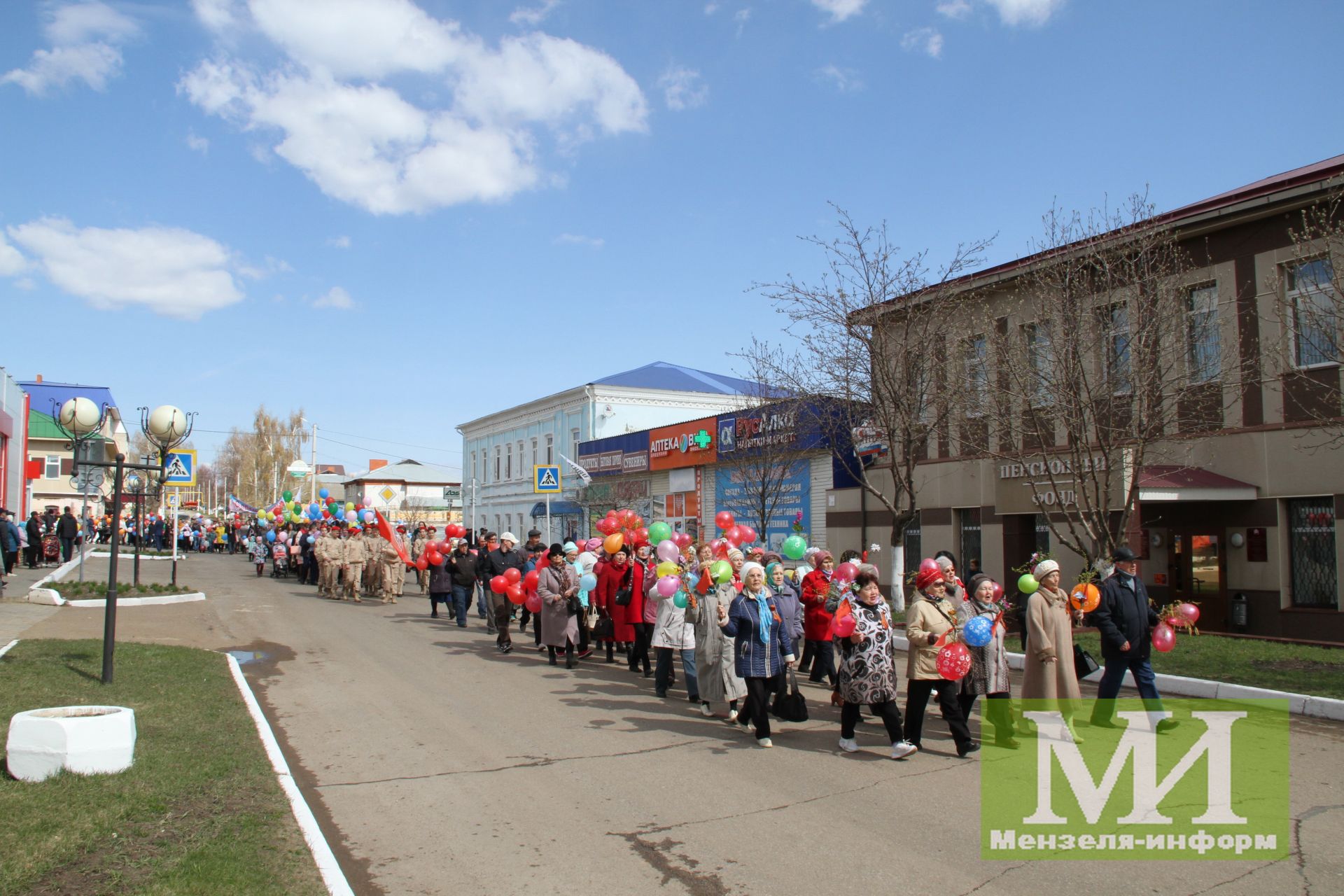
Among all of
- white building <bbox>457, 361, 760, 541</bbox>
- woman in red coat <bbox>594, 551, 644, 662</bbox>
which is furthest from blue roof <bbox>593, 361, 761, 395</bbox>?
woman in red coat <bbox>594, 551, 644, 662</bbox>

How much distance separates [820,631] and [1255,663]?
5.92 metres

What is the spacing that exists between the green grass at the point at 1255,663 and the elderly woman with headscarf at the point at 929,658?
493 cm

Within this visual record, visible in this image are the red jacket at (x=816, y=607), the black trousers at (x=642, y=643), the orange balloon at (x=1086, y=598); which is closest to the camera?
the orange balloon at (x=1086, y=598)

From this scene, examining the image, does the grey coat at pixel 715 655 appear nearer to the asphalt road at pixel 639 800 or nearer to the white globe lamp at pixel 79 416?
the asphalt road at pixel 639 800

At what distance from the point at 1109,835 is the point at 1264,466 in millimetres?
12744

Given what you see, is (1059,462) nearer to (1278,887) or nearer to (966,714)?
(966,714)

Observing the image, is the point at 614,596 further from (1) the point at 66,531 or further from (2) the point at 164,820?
(1) the point at 66,531

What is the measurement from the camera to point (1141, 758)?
24.9 feet

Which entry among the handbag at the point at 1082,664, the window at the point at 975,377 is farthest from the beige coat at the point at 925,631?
the window at the point at 975,377

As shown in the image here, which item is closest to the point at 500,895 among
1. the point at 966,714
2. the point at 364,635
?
the point at 966,714

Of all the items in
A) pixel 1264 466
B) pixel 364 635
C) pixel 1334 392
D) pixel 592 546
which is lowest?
pixel 364 635

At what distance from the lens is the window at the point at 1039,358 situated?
49.2 feet

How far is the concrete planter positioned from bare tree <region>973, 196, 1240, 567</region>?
1227 cm

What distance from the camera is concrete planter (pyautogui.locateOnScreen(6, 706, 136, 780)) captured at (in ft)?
20.0
